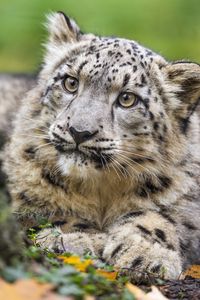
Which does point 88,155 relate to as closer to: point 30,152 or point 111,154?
point 111,154

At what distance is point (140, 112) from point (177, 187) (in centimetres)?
83

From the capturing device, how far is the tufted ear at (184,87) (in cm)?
898

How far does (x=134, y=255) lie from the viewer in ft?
25.4

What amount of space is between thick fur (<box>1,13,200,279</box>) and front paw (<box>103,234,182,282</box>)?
0.02 meters

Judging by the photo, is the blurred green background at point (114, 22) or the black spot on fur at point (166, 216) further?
the blurred green background at point (114, 22)

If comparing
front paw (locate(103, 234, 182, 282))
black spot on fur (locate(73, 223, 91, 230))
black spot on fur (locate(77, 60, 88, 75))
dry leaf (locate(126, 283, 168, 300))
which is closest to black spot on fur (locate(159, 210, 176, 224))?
front paw (locate(103, 234, 182, 282))

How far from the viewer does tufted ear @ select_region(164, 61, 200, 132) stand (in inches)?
353

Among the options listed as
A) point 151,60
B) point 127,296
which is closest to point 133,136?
point 151,60

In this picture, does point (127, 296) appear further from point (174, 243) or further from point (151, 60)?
point (151, 60)

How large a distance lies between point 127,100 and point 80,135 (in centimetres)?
88

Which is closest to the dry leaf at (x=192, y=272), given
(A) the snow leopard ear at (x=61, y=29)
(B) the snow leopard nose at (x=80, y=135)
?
(B) the snow leopard nose at (x=80, y=135)

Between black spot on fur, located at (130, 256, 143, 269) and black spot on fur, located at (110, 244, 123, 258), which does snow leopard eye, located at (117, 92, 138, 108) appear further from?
black spot on fur, located at (130, 256, 143, 269)

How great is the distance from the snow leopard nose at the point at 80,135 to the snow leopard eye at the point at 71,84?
0.79m

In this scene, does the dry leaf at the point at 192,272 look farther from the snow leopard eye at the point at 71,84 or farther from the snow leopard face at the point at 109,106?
the snow leopard eye at the point at 71,84
